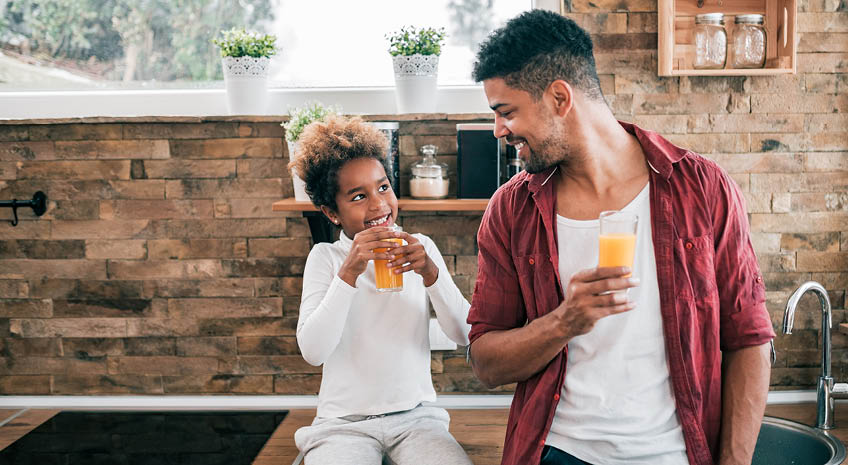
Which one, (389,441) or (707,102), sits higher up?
(707,102)

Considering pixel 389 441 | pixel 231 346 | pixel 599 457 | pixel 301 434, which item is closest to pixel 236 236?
pixel 231 346

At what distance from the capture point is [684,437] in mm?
1385

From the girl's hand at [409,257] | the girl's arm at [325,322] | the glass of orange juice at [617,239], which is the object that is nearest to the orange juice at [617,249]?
the glass of orange juice at [617,239]

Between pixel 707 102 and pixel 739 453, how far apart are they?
3.82ft

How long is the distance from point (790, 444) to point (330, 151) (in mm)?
1445

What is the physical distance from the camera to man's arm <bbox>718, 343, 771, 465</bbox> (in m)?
1.39

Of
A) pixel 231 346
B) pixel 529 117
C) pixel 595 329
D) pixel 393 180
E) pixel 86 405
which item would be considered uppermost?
pixel 529 117

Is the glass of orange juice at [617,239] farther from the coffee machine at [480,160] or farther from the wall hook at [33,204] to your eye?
the wall hook at [33,204]

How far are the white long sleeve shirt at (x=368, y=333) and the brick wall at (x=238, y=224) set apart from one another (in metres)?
0.43

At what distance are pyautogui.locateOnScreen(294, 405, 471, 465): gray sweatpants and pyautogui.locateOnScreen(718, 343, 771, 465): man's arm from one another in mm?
555

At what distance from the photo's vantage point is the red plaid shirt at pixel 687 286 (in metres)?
1.38

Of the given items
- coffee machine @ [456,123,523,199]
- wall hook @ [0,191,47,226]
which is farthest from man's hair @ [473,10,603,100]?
wall hook @ [0,191,47,226]

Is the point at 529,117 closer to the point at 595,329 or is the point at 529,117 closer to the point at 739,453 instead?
the point at 595,329

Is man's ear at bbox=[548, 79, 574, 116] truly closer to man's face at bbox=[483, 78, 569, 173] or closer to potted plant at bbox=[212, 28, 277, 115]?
man's face at bbox=[483, 78, 569, 173]
